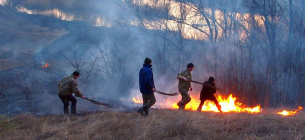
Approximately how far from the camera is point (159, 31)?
16.0 m

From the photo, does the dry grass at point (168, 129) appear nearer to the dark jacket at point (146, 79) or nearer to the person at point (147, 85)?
the person at point (147, 85)

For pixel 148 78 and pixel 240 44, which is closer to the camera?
pixel 148 78

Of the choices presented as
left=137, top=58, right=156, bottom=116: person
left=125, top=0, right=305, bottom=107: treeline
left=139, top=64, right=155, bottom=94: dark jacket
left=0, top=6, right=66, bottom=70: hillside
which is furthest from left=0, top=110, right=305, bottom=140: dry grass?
left=0, top=6, right=66, bottom=70: hillside

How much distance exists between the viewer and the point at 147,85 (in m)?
6.21

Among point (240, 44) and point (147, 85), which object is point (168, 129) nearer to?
point (147, 85)

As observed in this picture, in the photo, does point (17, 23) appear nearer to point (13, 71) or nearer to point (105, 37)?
point (13, 71)

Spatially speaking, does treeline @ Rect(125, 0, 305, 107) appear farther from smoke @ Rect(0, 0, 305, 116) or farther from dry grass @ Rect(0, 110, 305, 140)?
dry grass @ Rect(0, 110, 305, 140)

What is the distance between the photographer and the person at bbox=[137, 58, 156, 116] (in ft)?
20.2

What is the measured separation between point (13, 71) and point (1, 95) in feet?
18.2

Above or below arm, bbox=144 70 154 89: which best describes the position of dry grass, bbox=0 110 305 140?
below

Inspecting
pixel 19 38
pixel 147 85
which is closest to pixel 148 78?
pixel 147 85

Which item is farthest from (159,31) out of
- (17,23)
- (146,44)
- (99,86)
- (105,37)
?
(17,23)

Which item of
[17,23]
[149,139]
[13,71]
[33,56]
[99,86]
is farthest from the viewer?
[17,23]

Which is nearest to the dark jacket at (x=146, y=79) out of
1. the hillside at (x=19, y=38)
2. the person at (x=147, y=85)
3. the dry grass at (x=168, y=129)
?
the person at (x=147, y=85)
